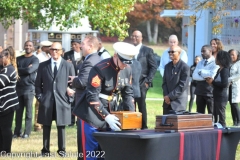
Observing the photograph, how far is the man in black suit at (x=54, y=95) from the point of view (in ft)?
35.7

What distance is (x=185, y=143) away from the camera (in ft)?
23.2

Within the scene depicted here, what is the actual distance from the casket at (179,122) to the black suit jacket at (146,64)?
20.8 feet

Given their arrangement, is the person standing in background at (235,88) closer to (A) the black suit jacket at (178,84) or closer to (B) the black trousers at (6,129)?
A: (A) the black suit jacket at (178,84)

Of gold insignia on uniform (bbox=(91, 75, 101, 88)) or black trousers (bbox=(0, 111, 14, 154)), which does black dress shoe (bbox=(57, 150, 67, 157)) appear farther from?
gold insignia on uniform (bbox=(91, 75, 101, 88))

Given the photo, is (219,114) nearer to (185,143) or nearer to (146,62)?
(146,62)

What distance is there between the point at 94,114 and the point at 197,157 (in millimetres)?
1355

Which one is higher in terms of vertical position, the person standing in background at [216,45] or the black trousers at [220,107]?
the person standing in background at [216,45]

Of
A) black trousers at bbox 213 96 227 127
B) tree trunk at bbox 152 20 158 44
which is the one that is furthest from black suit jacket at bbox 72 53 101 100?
tree trunk at bbox 152 20 158 44

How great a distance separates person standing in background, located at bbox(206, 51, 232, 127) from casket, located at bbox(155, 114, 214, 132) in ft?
14.2

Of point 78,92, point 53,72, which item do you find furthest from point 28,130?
point 78,92

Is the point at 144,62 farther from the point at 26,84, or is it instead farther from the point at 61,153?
the point at 61,153

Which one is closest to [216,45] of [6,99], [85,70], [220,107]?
[220,107]

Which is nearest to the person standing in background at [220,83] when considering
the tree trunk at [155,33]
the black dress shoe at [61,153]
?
the black dress shoe at [61,153]

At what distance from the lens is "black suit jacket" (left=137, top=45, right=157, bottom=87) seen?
13633mm
